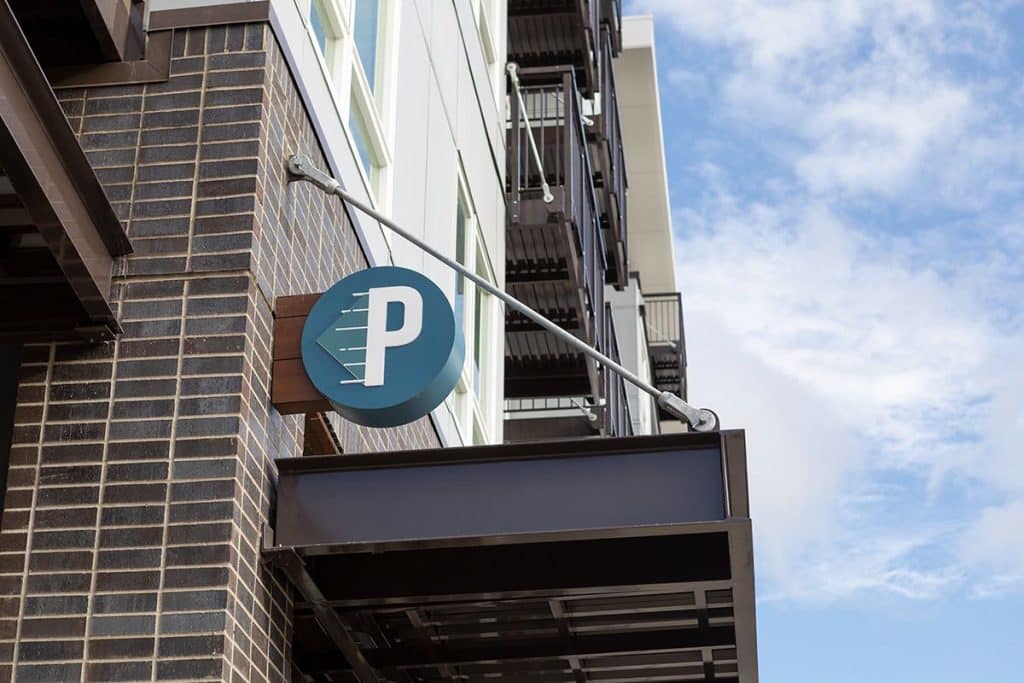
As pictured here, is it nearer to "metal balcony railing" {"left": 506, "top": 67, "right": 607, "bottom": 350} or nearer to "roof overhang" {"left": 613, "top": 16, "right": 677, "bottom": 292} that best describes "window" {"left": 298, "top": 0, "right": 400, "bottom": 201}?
"metal balcony railing" {"left": 506, "top": 67, "right": 607, "bottom": 350}

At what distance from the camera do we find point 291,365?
7559 millimetres

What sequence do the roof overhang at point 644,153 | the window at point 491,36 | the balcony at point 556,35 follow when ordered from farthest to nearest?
the roof overhang at point 644,153
the balcony at point 556,35
the window at point 491,36

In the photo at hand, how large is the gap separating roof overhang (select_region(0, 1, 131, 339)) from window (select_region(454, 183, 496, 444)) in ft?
19.6

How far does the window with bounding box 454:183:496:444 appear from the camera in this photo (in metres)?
13.4

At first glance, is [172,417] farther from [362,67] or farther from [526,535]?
[362,67]

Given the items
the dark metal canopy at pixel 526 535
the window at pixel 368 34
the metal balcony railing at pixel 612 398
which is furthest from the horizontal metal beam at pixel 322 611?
the metal balcony railing at pixel 612 398

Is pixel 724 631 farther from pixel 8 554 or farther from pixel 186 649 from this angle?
pixel 8 554

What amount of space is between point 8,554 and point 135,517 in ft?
1.83

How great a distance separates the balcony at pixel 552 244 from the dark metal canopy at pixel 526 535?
8873 mm

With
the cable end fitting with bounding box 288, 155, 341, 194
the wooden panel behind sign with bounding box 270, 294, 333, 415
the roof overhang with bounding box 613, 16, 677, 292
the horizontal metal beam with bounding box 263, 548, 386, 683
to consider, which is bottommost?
the horizontal metal beam with bounding box 263, 548, 386, 683

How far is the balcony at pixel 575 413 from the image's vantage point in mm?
20734

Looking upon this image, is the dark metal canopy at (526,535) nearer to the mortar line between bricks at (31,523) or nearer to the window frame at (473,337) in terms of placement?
the mortar line between bricks at (31,523)

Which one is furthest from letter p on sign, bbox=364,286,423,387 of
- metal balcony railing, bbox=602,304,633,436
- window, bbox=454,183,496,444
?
metal balcony railing, bbox=602,304,633,436

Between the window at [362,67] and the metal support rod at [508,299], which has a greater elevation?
the window at [362,67]
